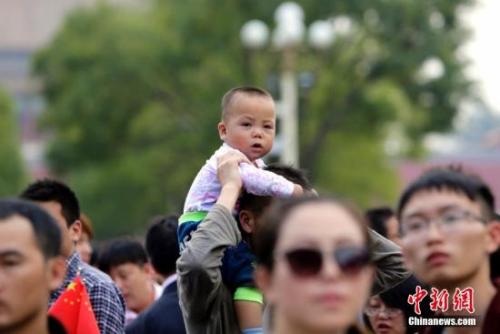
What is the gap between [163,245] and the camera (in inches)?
414

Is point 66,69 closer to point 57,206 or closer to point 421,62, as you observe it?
point 421,62

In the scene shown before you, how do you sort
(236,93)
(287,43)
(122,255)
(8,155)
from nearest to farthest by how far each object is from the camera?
(236,93) < (122,255) < (287,43) < (8,155)

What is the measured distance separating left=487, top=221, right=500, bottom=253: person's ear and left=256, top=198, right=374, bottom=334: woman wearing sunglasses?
2.40ft

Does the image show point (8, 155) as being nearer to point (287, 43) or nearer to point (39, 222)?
point (287, 43)

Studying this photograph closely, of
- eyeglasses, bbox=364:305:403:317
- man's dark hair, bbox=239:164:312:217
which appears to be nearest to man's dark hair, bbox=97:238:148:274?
eyeglasses, bbox=364:305:403:317

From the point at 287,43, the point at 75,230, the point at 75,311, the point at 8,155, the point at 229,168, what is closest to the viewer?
the point at 75,311

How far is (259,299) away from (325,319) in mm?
2311

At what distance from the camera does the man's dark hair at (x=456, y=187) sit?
624cm

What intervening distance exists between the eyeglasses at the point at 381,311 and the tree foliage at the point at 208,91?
129 feet

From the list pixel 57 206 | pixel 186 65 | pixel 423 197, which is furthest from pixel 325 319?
pixel 186 65

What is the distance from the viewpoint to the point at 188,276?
734cm

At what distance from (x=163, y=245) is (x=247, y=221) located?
286 cm

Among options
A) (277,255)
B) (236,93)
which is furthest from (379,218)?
(277,255)

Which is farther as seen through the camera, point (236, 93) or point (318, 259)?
point (236, 93)
